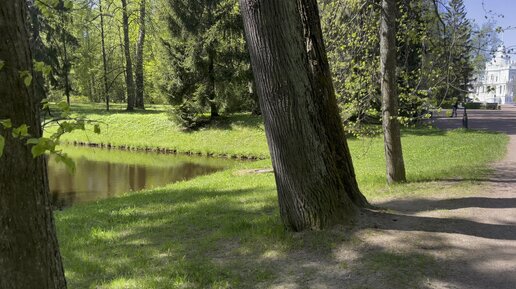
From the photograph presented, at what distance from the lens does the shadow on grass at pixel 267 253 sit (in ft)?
14.9

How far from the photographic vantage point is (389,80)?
8547 mm

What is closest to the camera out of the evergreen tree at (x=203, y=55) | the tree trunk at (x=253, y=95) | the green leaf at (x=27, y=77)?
the green leaf at (x=27, y=77)

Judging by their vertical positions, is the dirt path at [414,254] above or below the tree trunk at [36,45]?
below

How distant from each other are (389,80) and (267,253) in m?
4.72

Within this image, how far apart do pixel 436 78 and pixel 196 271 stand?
6263 millimetres

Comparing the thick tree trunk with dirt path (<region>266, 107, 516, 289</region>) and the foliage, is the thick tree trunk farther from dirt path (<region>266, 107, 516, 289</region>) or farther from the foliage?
dirt path (<region>266, 107, 516, 289</region>)

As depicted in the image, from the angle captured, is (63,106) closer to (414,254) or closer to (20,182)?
(20,182)

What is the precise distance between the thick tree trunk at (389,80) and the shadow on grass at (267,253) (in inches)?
69.9

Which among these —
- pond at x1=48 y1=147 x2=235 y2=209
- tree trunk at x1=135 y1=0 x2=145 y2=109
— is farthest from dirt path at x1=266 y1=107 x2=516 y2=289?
tree trunk at x1=135 y1=0 x2=145 y2=109


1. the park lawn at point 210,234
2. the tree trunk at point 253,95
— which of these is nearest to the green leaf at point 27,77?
the park lawn at point 210,234

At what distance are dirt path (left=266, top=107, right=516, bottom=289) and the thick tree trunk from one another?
2349 millimetres

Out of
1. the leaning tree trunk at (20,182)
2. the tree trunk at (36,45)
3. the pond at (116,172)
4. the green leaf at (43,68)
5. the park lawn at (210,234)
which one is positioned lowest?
the pond at (116,172)

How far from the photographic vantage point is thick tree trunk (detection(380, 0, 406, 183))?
8344mm

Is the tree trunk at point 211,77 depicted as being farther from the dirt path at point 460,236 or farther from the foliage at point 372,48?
the dirt path at point 460,236
